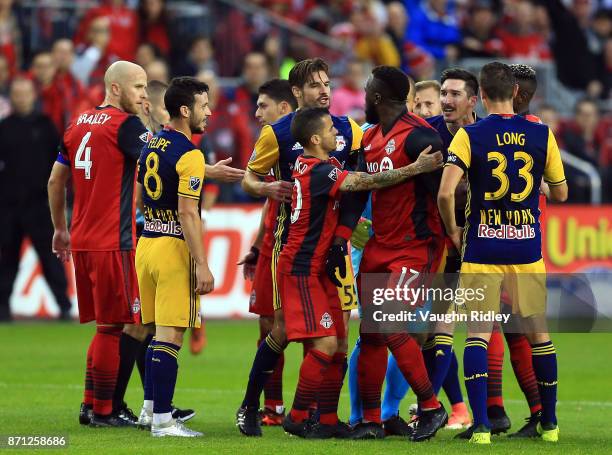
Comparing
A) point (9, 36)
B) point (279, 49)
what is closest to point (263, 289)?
point (9, 36)

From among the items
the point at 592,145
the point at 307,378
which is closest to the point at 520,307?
the point at 307,378

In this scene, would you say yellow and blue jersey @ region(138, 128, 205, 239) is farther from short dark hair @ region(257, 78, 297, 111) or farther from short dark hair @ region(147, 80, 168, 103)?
short dark hair @ region(147, 80, 168, 103)

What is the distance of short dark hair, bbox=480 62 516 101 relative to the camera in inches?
337

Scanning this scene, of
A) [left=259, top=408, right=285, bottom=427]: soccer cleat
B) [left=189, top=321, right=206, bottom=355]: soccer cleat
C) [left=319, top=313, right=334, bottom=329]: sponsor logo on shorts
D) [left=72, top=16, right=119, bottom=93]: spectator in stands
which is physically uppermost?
[left=72, top=16, right=119, bottom=93]: spectator in stands

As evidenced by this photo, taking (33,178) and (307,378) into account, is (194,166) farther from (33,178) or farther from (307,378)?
(33,178)

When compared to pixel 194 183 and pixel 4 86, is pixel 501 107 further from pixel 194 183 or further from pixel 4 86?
pixel 4 86

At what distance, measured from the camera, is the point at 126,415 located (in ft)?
32.1

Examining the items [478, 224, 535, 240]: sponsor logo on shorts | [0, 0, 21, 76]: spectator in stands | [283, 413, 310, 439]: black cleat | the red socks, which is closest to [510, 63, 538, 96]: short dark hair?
[478, 224, 535, 240]: sponsor logo on shorts

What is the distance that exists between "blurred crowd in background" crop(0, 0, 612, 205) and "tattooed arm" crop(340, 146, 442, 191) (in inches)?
329

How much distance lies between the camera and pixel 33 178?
1741 cm

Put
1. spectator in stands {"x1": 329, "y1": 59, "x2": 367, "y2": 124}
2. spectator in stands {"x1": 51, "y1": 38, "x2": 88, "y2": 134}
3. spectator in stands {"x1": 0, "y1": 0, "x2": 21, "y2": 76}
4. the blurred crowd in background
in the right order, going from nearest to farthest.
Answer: spectator in stands {"x1": 51, "y1": 38, "x2": 88, "y2": 134} < spectator in stands {"x1": 329, "y1": 59, "x2": 367, "y2": 124} < the blurred crowd in background < spectator in stands {"x1": 0, "y1": 0, "x2": 21, "y2": 76}

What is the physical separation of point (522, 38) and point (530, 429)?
1449 centimetres

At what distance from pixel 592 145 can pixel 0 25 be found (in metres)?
8.88

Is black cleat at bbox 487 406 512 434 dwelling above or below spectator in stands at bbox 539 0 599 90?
below
